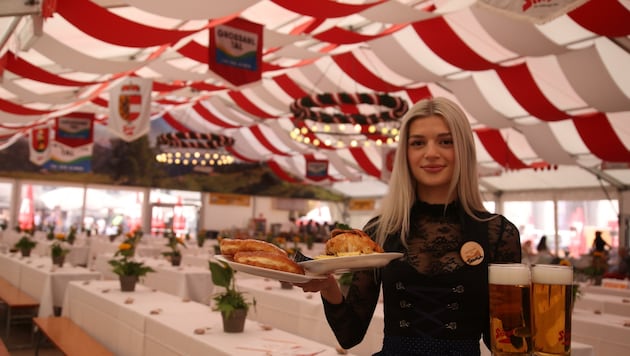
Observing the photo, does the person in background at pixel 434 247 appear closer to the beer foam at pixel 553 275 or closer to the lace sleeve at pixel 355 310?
the lace sleeve at pixel 355 310

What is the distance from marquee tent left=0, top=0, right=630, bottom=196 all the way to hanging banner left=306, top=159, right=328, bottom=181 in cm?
326

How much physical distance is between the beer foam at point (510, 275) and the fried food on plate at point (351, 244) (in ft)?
0.84

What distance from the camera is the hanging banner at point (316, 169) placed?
1931cm

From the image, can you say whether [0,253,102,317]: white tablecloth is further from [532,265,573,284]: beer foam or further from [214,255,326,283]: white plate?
[532,265,573,284]: beer foam

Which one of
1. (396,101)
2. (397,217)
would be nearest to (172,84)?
(396,101)

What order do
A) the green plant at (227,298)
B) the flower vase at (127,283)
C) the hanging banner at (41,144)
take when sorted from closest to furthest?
1. the green plant at (227,298)
2. the flower vase at (127,283)
3. the hanging banner at (41,144)

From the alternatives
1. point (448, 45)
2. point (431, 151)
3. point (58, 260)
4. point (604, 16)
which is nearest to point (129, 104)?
point (58, 260)

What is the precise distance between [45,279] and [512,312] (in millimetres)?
5838

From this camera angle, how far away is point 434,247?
1270mm

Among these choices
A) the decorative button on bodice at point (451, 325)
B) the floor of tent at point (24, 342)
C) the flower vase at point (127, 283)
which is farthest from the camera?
the floor of tent at point (24, 342)

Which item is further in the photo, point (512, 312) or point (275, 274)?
point (275, 274)

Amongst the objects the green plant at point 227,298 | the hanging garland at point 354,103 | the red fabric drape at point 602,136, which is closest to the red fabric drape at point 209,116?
the hanging garland at point 354,103

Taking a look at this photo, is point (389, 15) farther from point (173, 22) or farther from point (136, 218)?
point (136, 218)

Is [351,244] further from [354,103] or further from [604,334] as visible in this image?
[354,103]
